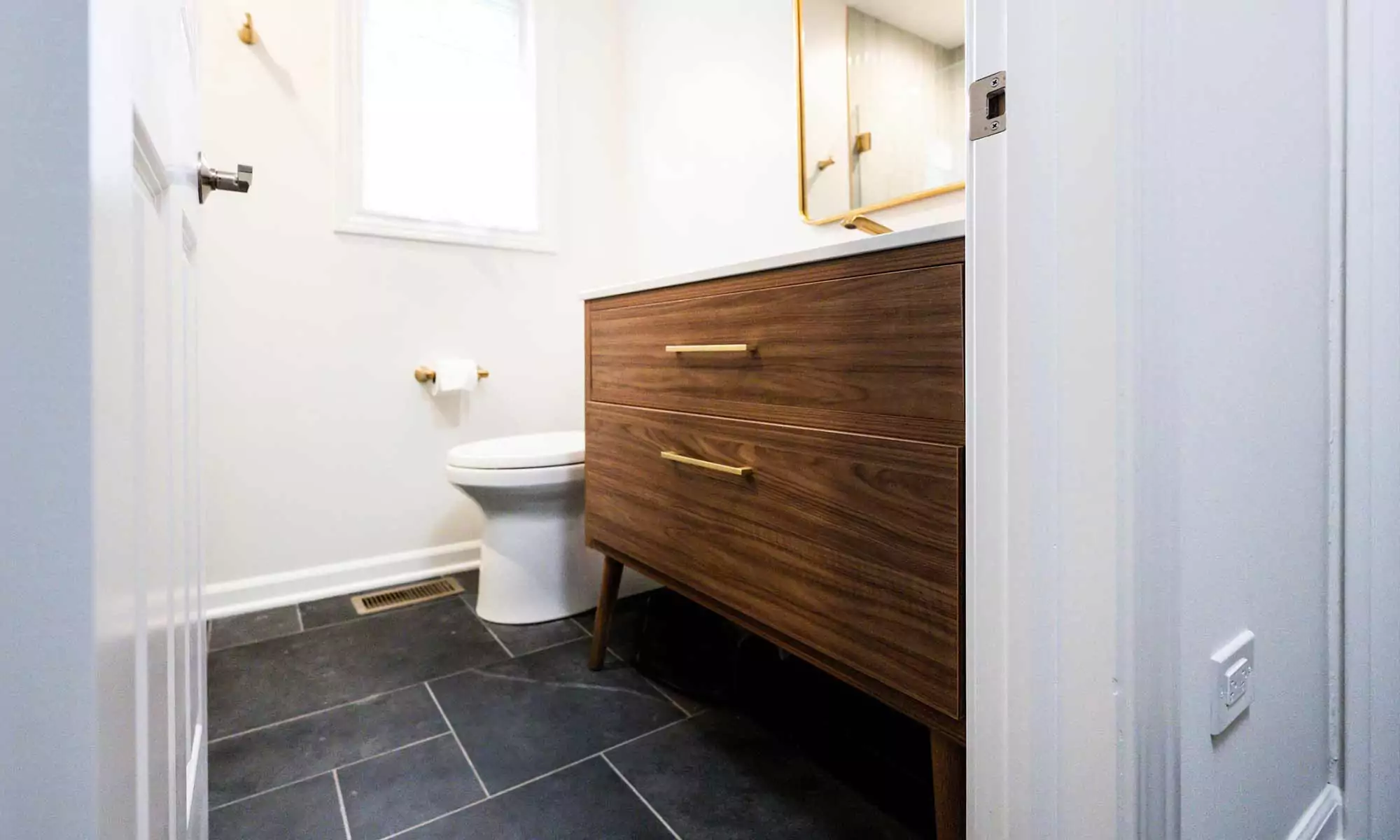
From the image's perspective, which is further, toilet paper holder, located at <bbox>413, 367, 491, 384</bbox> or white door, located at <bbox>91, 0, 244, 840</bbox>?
toilet paper holder, located at <bbox>413, 367, 491, 384</bbox>

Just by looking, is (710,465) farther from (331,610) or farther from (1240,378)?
(331,610)

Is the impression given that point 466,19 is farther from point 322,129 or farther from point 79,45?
point 79,45

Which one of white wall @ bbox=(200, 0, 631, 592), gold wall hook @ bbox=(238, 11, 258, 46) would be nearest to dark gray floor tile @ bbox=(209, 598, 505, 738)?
white wall @ bbox=(200, 0, 631, 592)

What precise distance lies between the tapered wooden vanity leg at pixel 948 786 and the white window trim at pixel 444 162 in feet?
6.52

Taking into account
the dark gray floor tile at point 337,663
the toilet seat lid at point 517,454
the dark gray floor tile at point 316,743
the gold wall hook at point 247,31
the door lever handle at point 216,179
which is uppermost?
the gold wall hook at point 247,31

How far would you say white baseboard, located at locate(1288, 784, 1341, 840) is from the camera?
791mm

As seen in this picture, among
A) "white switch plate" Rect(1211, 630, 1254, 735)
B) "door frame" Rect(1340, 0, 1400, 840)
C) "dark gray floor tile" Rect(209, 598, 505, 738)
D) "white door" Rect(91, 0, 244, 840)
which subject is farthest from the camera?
"dark gray floor tile" Rect(209, 598, 505, 738)

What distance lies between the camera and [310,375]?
6.20ft

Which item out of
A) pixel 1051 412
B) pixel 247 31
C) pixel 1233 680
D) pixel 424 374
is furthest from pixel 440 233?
pixel 1233 680

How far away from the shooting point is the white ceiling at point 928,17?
1.30 metres

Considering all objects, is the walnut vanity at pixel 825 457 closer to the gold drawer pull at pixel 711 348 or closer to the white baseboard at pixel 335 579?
the gold drawer pull at pixel 711 348

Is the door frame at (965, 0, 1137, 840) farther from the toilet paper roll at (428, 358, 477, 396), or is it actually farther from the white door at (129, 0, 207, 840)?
the toilet paper roll at (428, 358, 477, 396)

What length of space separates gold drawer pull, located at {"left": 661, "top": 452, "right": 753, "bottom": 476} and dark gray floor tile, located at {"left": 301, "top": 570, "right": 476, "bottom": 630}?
44.6 inches

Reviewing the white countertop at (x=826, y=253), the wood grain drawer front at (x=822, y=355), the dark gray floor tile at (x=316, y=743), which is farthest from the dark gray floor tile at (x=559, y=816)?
the white countertop at (x=826, y=253)
